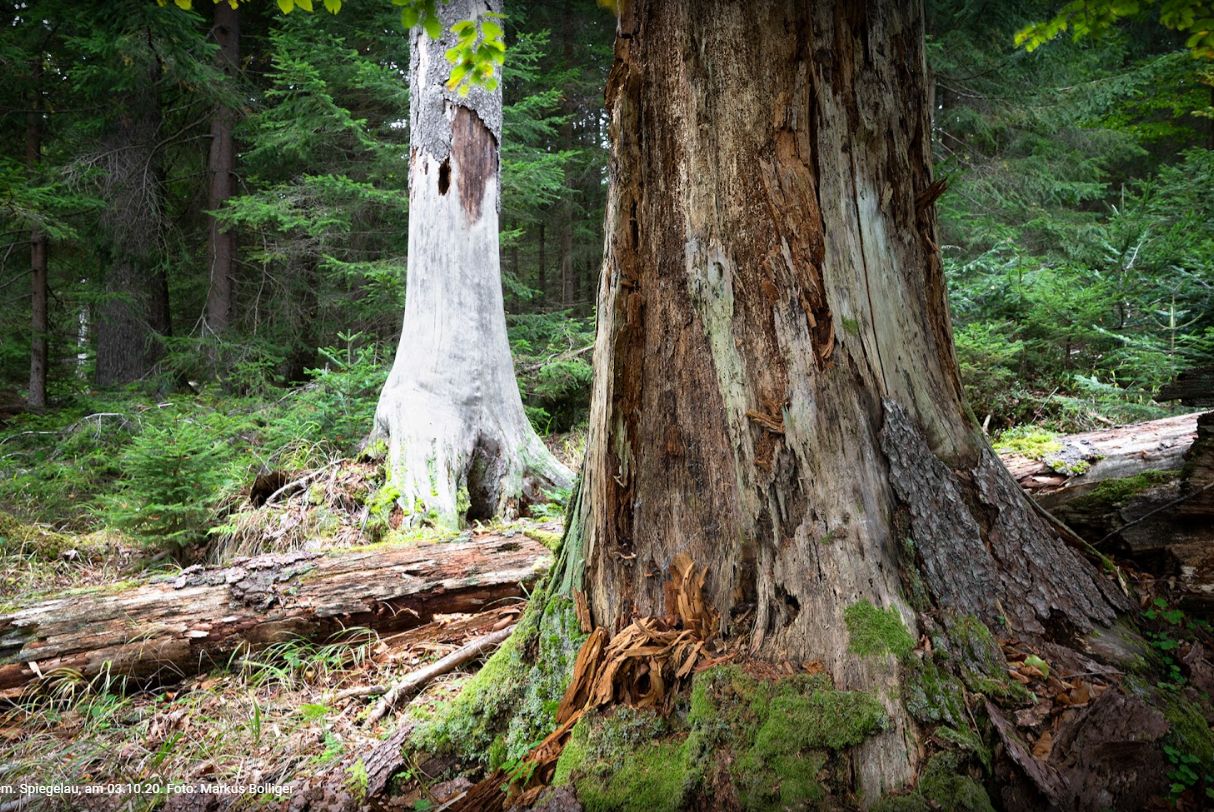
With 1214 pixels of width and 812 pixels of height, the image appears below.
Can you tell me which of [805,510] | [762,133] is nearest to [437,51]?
[762,133]

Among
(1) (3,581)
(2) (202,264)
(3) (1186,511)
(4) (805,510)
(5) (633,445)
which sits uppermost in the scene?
(2) (202,264)

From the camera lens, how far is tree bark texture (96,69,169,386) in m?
10.5

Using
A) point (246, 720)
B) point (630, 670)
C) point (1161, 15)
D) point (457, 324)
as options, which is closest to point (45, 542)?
point (457, 324)

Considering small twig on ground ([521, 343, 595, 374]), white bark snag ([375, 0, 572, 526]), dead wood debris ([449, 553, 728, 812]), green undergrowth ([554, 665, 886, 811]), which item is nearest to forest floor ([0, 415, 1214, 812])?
dead wood debris ([449, 553, 728, 812])

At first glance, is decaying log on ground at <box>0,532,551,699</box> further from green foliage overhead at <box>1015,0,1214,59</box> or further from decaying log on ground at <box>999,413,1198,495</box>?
green foliage overhead at <box>1015,0,1214,59</box>

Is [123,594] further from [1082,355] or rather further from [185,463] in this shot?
[1082,355]

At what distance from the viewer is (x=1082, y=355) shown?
6.63m

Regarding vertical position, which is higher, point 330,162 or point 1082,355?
point 330,162

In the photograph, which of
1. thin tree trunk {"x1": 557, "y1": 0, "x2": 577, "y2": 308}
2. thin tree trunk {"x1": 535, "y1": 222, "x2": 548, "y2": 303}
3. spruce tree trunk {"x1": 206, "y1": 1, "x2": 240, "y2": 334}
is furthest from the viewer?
thin tree trunk {"x1": 535, "y1": 222, "x2": 548, "y2": 303}

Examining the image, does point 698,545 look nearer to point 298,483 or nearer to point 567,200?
point 298,483

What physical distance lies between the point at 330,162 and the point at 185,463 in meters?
7.65

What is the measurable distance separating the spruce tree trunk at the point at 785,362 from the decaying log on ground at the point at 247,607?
4.67ft

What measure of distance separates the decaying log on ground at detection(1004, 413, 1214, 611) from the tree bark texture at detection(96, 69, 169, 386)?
38.5 feet

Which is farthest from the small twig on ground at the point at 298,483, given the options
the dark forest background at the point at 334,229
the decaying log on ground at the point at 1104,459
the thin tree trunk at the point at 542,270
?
the thin tree trunk at the point at 542,270
